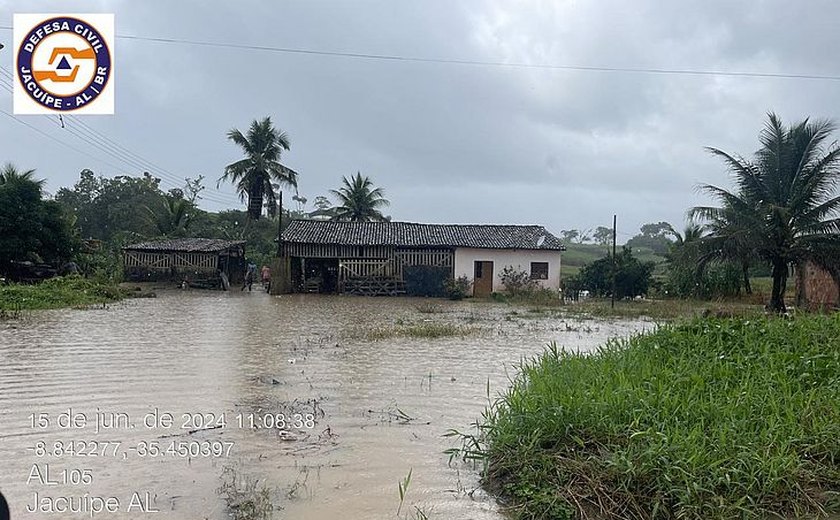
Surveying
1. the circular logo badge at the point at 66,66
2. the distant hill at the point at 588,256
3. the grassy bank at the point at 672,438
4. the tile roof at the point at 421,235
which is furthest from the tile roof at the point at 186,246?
the grassy bank at the point at 672,438

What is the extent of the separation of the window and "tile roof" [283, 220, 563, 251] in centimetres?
78

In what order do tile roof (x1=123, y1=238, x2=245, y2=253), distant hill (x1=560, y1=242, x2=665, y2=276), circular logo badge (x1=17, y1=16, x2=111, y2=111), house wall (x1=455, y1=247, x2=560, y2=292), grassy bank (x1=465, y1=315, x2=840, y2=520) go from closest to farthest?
grassy bank (x1=465, y1=315, x2=840, y2=520) < circular logo badge (x1=17, y1=16, x2=111, y2=111) < tile roof (x1=123, y1=238, x2=245, y2=253) < house wall (x1=455, y1=247, x2=560, y2=292) < distant hill (x1=560, y1=242, x2=665, y2=276)

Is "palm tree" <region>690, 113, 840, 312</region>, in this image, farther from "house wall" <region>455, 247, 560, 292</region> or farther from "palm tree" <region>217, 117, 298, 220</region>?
"palm tree" <region>217, 117, 298, 220</region>

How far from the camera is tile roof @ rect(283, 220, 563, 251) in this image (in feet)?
91.4

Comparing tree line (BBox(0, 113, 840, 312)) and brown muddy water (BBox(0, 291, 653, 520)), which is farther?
tree line (BBox(0, 113, 840, 312))

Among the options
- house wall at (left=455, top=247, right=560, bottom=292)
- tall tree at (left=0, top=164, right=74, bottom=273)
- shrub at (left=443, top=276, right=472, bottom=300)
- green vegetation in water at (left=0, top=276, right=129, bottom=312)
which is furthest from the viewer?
house wall at (left=455, top=247, right=560, bottom=292)

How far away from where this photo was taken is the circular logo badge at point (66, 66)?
677cm

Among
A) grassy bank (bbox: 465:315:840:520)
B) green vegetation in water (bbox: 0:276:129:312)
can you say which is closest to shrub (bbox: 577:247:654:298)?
green vegetation in water (bbox: 0:276:129:312)

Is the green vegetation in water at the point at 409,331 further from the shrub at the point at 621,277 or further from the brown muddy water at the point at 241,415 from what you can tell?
the shrub at the point at 621,277

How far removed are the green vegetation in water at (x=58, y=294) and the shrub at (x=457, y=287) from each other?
12.4 metres

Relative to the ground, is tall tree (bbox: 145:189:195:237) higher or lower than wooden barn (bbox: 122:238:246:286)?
higher

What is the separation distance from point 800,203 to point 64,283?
22.5m

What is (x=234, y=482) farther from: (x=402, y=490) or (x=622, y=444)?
(x=622, y=444)

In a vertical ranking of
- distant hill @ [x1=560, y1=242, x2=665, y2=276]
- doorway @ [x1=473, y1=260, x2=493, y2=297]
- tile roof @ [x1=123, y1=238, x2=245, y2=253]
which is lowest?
doorway @ [x1=473, y1=260, x2=493, y2=297]
